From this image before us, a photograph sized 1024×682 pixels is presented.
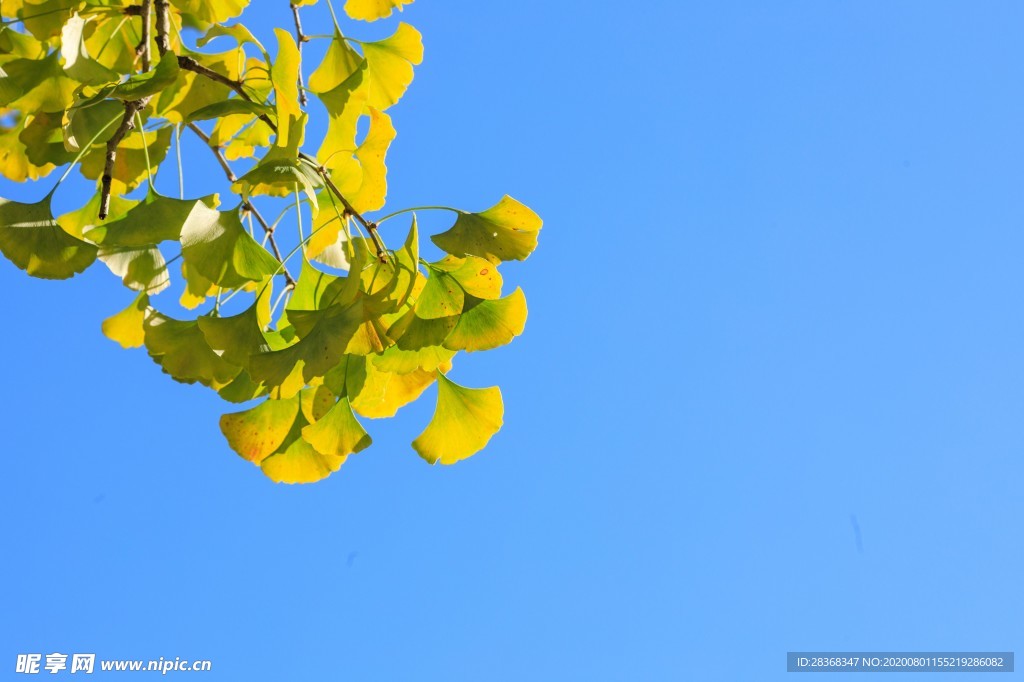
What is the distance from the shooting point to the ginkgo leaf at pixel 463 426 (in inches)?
33.5

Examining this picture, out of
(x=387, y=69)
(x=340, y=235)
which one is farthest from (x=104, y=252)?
(x=387, y=69)

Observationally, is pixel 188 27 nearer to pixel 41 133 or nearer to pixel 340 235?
pixel 41 133

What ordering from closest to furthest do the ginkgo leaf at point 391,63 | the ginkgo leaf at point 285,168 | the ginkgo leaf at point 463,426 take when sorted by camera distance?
the ginkgo leaf at point 285,168, the ginkgo leaf at point 463,426, the ginkgo leaf at point 391,63

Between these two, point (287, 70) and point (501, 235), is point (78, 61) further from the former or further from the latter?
point (501, 235)

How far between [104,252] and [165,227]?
0.15 m

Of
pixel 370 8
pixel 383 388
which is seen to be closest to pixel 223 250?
pixel 383 388

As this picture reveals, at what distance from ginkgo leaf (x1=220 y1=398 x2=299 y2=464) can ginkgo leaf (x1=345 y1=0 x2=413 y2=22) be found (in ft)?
1.22

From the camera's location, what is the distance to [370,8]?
86cm

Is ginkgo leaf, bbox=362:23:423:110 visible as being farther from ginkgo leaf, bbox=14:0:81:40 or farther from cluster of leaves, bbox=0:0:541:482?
ginkgo leaf, bbox=14:0:81:40

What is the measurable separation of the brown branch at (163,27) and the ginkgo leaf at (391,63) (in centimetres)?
20

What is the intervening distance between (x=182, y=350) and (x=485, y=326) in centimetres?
26

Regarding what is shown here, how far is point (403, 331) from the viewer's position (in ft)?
2.25

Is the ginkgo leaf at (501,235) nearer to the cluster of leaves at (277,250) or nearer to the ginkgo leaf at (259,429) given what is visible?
the cluster of leaves at (277,250)

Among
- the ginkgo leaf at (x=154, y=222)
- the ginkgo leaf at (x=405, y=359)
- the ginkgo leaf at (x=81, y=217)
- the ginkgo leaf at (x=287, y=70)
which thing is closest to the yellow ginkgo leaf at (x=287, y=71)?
the ginkgo leaf at (x=287, y=70)
